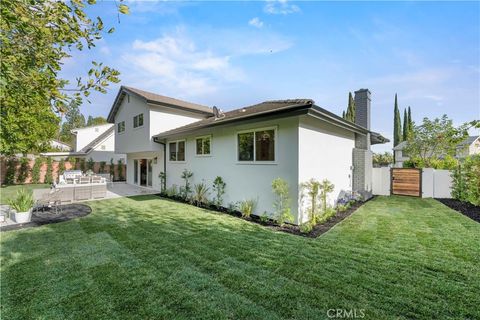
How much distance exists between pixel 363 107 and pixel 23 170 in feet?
92.2

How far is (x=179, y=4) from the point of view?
6.36 m

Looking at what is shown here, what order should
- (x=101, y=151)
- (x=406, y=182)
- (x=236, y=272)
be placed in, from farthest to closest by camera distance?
(x=101, y=151) < (x=406, y=182) < (x=236, y=272)

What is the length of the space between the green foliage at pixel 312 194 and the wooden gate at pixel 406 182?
8.30 meters

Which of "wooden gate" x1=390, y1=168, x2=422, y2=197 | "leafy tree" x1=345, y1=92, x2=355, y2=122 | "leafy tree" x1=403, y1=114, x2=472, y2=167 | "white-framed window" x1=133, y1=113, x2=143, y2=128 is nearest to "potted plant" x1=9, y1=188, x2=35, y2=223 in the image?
"white-framed window" x1=133, y1=113, x2=143, y2=128

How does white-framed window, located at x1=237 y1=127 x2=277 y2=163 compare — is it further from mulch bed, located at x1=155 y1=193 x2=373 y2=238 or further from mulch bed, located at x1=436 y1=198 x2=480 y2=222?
mulch bed, located at x1=436 y1=198 x2=480 y2=222

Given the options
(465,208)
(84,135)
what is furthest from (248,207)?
(84,135)

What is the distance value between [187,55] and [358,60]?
8.25 metres

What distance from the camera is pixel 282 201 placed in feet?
22.5

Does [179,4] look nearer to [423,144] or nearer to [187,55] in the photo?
[187,55]

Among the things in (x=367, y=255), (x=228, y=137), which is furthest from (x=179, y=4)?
(x=367, y=255)

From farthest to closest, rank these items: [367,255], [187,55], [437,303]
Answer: [187,55] → [367,255] → [437,303]

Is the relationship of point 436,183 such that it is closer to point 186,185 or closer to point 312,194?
point 312,194

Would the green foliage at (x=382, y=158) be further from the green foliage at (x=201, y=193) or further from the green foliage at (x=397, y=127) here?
the green foliage at (x=201, y=193)

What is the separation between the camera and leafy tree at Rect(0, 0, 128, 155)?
2814mm
